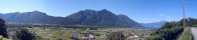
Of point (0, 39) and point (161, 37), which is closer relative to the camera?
point (0, 39)

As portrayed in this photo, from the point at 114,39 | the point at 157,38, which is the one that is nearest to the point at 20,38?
the point at 114,39

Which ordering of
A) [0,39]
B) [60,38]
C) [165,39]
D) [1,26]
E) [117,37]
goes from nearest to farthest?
[0,39] < [165,39] < [1,26] < [60,38] < [117,37]

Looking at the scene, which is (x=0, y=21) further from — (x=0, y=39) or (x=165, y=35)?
(x=0, y=39)

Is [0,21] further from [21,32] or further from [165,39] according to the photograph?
[165,39]

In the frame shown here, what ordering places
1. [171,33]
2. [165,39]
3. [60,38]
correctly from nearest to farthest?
[165,39]
[171,33]
[60,38]

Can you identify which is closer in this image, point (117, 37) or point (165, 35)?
point (165, 35)

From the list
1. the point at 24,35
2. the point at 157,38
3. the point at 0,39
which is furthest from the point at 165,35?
the point at 0,39

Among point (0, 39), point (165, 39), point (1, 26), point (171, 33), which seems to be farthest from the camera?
point (1, 26)

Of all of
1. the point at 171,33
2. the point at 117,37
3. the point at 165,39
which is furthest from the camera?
the point at 117,37
